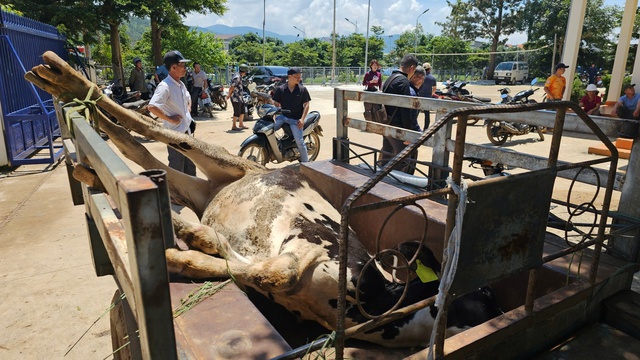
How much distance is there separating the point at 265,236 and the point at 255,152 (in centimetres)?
480

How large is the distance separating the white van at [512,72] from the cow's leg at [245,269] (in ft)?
132

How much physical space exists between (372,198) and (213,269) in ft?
5.27

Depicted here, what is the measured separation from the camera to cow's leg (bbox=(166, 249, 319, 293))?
7.46 feet

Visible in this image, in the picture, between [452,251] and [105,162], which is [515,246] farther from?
[105,162]

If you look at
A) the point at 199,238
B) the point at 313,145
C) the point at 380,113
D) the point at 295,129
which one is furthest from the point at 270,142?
the point at 199,238

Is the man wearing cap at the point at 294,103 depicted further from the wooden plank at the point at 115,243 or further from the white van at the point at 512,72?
the white van at the point at 512,72

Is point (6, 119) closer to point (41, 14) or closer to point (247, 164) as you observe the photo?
point (247, 164)

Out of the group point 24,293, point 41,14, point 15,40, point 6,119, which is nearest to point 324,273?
point 24,293

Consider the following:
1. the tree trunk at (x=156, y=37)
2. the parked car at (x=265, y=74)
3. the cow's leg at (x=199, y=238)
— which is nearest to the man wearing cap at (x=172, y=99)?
the cow's leg at (x=199, y=238)

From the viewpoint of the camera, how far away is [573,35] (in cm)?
1145

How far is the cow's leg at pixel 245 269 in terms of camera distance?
2273 millimetres

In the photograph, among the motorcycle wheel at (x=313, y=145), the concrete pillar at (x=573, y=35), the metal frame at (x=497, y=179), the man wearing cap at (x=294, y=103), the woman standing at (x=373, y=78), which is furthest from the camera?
the woman standing at (x=373, y=78)

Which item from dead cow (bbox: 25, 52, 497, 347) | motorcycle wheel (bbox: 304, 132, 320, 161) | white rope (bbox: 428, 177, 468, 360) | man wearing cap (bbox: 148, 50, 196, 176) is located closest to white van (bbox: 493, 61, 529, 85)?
motorcycle wheel (bbox: 304, 132, 320, 161)

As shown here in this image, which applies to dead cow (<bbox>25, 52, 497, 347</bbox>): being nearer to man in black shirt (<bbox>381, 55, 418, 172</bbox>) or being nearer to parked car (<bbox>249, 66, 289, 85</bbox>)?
man in black shirt (<bbox>381, 55, 418, 172</bbox>)
